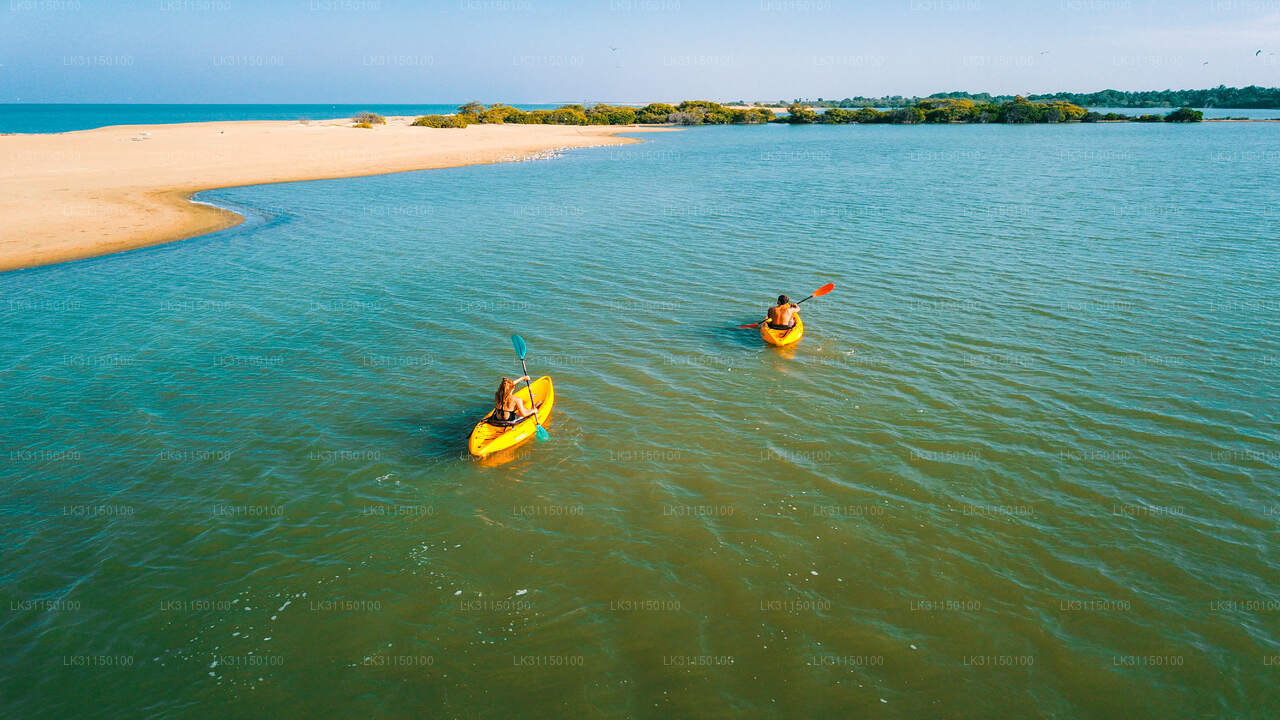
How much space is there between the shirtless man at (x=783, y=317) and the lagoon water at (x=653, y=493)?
887 mm

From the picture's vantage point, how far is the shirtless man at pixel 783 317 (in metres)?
17.8

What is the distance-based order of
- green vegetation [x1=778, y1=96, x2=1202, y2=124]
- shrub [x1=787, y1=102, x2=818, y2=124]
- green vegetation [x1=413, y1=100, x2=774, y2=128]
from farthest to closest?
shrub [x1=787, y1=102, x2=818, y2=124]
green vegetation [x1=778, y1=96, x2=1202, y2=124]
green vegetation [x1=413, y1=100, x2=774, y2=128]

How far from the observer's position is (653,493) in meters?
11.8

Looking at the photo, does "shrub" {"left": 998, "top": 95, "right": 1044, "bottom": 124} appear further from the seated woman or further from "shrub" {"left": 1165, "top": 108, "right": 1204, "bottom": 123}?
the seated woman

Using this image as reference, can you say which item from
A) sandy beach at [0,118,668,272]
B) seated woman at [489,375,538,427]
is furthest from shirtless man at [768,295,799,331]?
sandy beach at [0,118,668,272]

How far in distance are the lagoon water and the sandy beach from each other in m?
6.27

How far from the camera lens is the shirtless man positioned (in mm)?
17812

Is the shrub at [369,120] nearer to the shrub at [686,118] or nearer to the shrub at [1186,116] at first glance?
the shrub at [686,118]

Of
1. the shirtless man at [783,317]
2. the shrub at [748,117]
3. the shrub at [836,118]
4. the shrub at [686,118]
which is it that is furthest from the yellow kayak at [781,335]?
the shrub at [836,118]

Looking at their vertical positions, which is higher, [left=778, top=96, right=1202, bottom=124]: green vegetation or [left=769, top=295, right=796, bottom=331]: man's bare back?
[left=778, top=96, right=1202, bottom=124]: green vegetation

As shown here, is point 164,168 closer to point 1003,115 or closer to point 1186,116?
point 1003,115

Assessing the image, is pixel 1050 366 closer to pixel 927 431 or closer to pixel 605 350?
pixel 927 431

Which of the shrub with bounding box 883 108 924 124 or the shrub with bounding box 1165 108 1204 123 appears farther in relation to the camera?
the shrub with bounding box 883 108 924 124

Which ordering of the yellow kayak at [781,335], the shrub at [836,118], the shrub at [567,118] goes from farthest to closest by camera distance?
the shrub at [836,118], the shrub at [567,118], the yellow kayak at [781,335]
